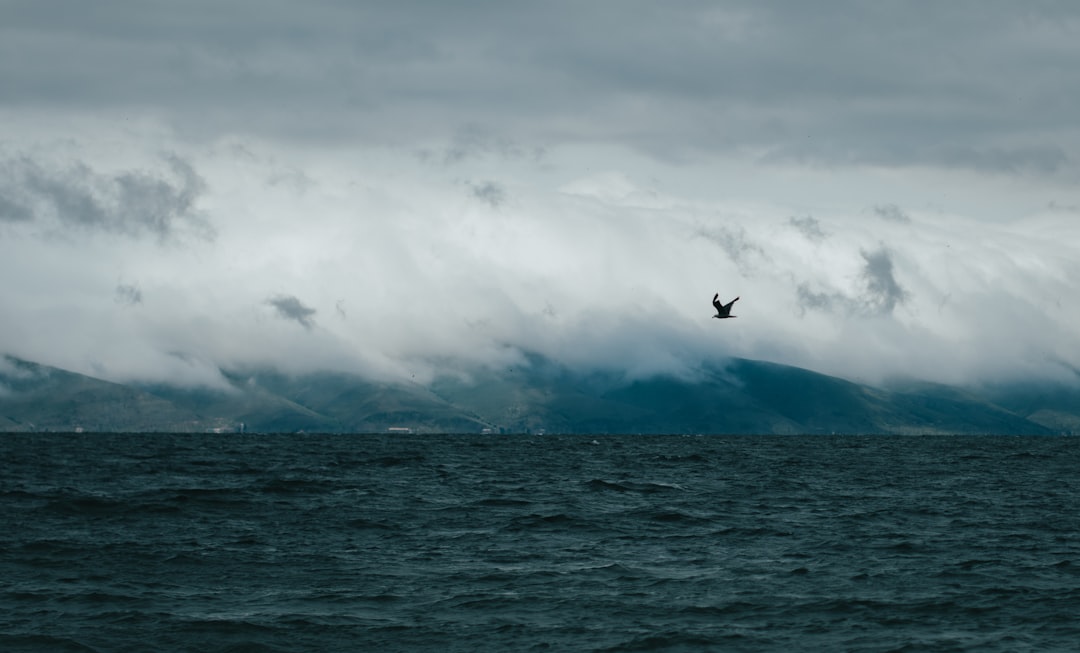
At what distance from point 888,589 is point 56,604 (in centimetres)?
2626

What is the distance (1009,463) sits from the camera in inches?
4894

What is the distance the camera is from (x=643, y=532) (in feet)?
170

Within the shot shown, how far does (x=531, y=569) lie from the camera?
41.3 metres

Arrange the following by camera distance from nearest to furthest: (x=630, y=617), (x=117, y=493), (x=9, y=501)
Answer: (x=630, y=617)
(x=9, y=501)
(x=117, y=493)

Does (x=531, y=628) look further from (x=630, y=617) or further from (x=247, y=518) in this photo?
(x=247, y=518)

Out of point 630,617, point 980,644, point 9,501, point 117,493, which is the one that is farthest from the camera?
point 117,493

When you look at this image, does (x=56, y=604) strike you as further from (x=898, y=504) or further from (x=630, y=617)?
→ (x=898, y=504)

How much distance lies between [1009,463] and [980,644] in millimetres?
101265

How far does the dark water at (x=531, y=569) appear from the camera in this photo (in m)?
31.9

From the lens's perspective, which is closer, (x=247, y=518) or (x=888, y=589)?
(x=888, y=589)

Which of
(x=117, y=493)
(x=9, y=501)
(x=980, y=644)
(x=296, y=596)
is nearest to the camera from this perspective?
(x=980, y=644)

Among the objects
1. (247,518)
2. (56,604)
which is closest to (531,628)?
(56,604)

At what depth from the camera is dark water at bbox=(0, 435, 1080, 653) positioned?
31.9 metres

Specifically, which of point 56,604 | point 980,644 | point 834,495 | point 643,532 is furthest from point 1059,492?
point 56,604
